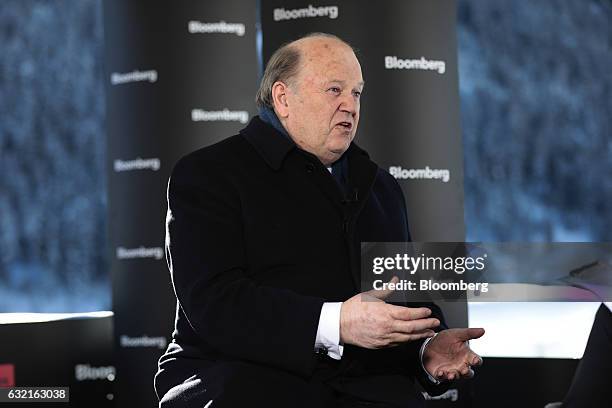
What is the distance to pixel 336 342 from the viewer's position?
221cm

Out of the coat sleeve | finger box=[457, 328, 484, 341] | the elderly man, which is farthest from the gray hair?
finger box=[457, 328, 484, 341]

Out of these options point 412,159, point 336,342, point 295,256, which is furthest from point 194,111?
point 336,342

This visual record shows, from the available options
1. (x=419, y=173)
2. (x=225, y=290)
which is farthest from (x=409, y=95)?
(x=225, y=290)

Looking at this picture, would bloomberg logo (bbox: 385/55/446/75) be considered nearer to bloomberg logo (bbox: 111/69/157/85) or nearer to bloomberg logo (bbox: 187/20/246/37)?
bloomberg logo (bbox: 187/20/246/37)

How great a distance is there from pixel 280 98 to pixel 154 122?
6.28ft

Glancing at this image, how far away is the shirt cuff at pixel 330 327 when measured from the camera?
2197 millimetres

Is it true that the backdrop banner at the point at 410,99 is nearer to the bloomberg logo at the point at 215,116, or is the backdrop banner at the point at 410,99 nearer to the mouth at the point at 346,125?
the bloomberg logo at the point at 215,116

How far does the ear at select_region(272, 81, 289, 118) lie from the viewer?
104 inches

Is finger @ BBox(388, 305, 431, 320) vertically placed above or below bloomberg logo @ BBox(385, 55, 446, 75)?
below

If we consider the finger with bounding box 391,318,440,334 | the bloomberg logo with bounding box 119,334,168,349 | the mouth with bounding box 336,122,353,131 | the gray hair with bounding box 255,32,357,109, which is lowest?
the bloomberg logo with bounding box 119,334,168,349

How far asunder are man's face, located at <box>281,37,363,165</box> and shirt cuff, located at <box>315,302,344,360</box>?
0.55 m

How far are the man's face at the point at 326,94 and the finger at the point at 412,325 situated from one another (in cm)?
67

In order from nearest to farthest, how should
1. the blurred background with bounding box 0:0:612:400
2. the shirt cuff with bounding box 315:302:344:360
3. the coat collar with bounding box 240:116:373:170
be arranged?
1. the shirt cuff with bounding box 315:302:344:360
2. the coat collar with bounding box 240:116:373:170
3. the blurred background with bounding box 0:0:612:400

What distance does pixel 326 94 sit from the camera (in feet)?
8.54
